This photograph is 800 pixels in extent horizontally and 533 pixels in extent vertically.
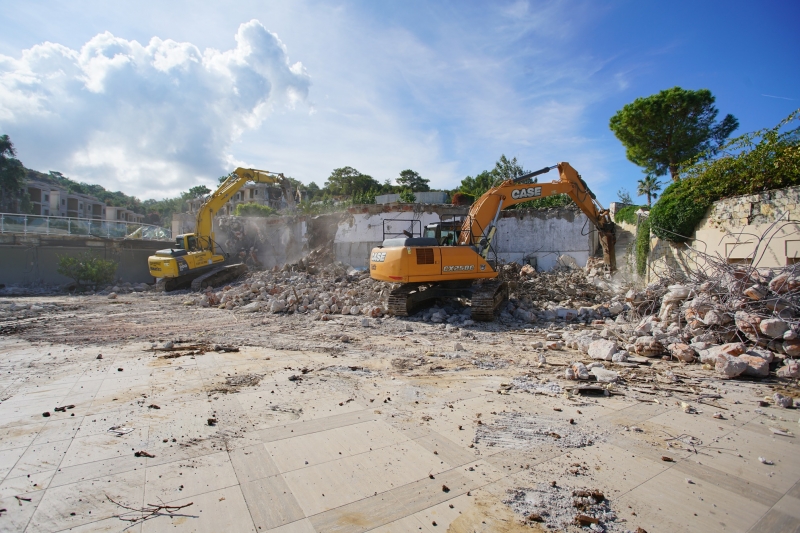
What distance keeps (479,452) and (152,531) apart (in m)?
2.11

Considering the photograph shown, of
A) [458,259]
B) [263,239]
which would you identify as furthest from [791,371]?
[263,239]

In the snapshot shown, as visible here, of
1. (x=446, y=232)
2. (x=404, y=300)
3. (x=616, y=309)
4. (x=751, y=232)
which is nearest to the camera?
(x=751, y=232)

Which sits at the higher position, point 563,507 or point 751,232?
point 751,232

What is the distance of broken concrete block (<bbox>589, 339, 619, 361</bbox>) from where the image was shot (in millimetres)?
5824

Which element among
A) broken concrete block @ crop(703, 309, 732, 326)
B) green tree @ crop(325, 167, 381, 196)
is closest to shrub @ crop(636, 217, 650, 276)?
broken concrete block @ crop(703, 309, 732, 326)

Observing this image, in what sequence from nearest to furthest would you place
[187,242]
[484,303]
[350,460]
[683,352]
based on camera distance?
[350,460], [683,352], [484,303], [187,242]

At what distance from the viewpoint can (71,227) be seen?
19.4 m

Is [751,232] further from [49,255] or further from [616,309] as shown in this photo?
[49,255]

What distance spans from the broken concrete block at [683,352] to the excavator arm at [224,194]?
1449 centimetres

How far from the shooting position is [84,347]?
6.83 meters

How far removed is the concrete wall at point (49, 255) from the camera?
1814 cm

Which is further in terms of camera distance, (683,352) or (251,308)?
(251,308)

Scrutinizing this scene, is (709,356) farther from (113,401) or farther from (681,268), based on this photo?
(113,401)

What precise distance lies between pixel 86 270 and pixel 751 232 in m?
21.2
